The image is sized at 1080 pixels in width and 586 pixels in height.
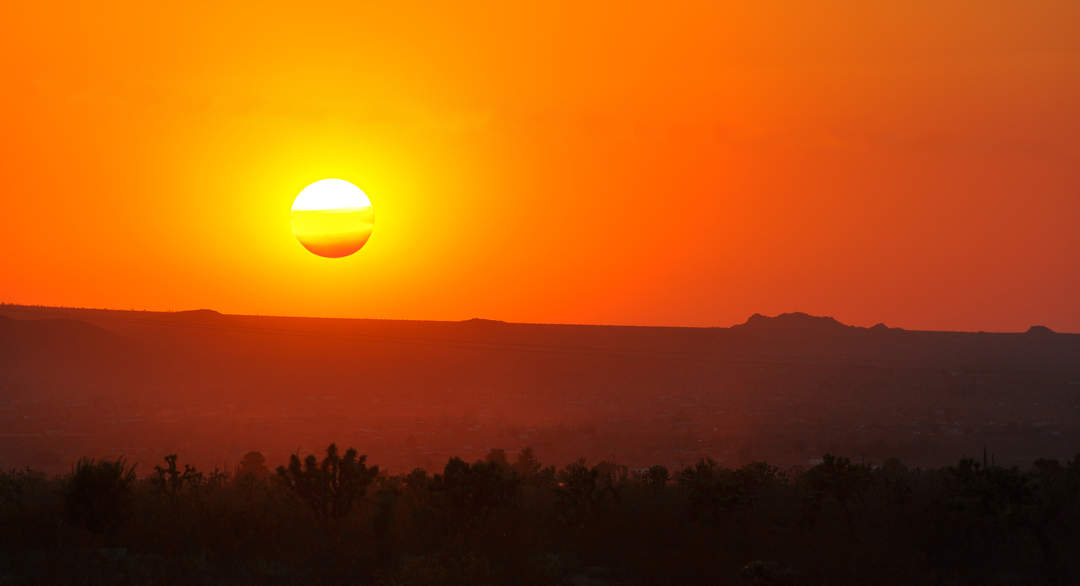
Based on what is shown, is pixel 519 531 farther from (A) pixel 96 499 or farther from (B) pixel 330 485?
(A) pixel 96 499

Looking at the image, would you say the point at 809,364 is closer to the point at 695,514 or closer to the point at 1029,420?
the point at 1029,420

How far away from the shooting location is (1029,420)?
79.0m

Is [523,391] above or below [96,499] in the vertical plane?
above

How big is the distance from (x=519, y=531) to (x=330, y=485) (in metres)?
4.24

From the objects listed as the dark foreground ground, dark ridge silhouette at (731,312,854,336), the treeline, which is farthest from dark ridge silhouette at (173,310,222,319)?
the treeline

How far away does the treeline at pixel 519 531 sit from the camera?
17516 mm

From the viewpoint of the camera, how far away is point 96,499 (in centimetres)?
1969

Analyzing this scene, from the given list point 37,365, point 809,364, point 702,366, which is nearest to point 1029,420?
point 809,364

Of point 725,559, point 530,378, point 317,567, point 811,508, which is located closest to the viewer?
point 317,567

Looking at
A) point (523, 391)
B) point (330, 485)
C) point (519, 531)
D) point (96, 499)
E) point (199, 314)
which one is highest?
point (199, 314)

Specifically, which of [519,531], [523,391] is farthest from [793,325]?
[519,531]

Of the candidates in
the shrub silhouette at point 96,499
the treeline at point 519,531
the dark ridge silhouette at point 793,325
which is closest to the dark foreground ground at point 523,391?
the dark ridge silhouette at point 793,325

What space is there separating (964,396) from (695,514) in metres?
78.4

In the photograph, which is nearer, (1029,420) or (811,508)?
(811,508)
